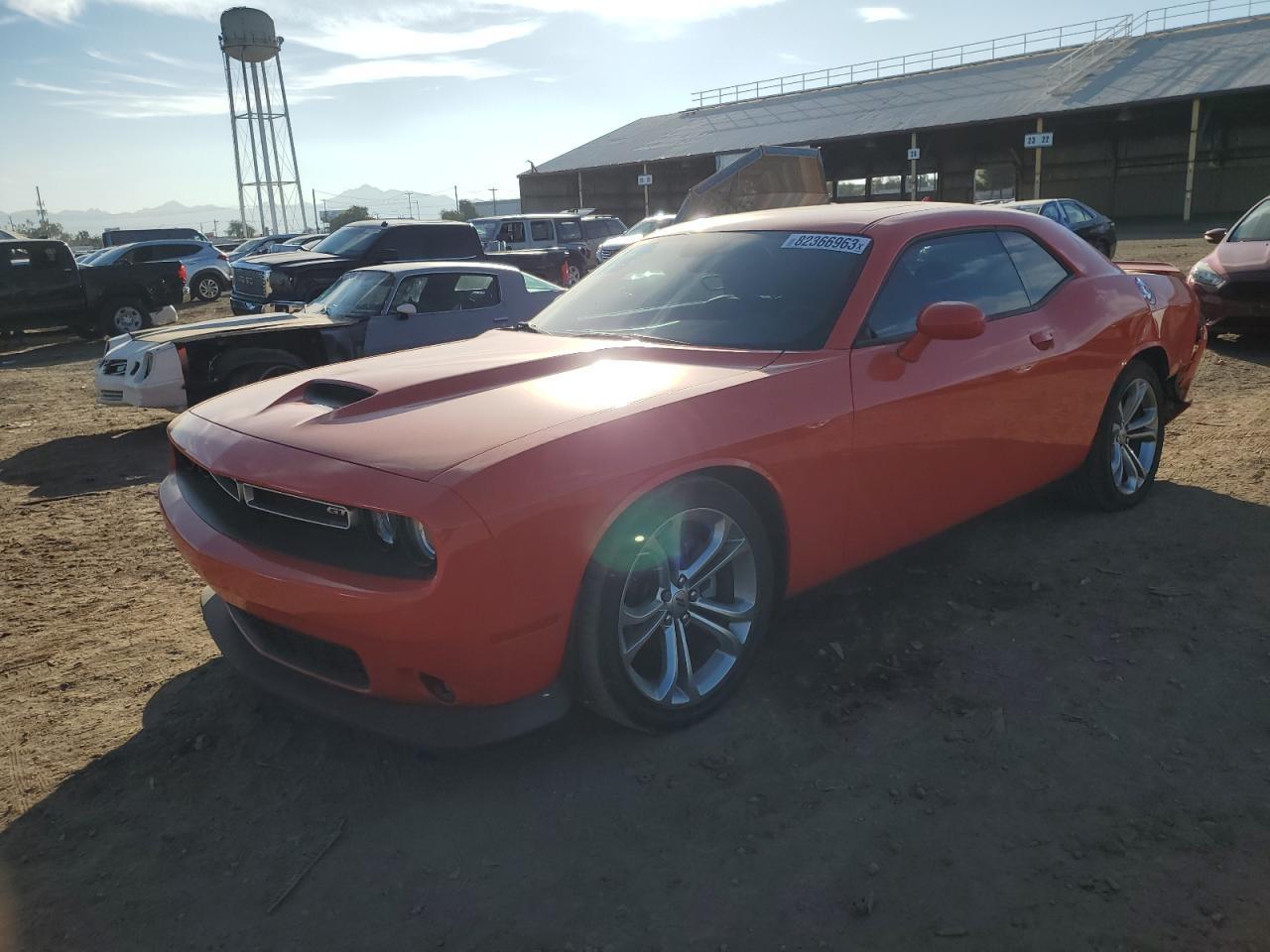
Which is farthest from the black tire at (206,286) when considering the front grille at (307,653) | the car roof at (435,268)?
the front grille at (307,653)

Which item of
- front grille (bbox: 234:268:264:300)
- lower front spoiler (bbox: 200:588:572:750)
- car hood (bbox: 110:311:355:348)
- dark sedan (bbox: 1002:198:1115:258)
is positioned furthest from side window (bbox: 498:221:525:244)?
lower front spoiler (bbox: 200:588:572:750)

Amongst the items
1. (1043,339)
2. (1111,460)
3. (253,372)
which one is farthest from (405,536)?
(253,372)

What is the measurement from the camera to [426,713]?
2.42m

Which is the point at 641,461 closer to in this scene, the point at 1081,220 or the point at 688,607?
the point at 688,607

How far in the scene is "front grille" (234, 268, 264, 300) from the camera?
12281mm

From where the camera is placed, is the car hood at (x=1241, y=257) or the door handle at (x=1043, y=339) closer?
the door handle at (x=1043, y=339)

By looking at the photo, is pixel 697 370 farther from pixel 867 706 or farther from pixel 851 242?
pixel 867 706

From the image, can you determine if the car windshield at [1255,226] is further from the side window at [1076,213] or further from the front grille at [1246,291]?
the side window at [1076,213]

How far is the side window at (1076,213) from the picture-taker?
58.6ft

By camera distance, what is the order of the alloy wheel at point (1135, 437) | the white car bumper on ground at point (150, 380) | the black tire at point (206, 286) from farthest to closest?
the black tire at point (206, 286) → the white car bumper on ground at point (150, 380) → the alloy wheel at point (1135, 437)

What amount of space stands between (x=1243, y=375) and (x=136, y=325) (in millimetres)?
15652

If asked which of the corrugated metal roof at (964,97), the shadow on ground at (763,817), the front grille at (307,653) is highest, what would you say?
the corrugated metal roof at (964,97)

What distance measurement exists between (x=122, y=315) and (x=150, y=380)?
31.2ft

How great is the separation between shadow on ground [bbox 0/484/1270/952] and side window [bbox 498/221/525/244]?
16037 mm
